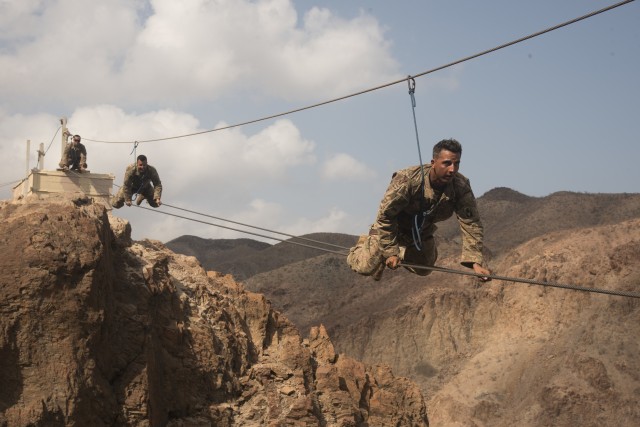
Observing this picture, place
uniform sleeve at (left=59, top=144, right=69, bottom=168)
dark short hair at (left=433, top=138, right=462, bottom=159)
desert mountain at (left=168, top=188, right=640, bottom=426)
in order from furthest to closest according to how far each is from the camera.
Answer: desert mountain at (left=168, top=188, right=640, bottom=426) → uniform sleeve at (left=59, top=144, right=69, bottom=168) → dark short hair at (left=433, top=138, right=462, bottom=159)

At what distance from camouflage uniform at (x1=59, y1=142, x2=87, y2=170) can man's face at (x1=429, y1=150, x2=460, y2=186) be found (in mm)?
14637

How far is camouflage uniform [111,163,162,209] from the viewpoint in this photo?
20281 mm

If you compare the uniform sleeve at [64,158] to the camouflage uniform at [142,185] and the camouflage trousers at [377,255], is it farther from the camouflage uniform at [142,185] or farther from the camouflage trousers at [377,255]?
the camouflage trousers at [377,255]

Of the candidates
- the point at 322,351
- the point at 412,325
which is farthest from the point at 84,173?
the point at 412,325

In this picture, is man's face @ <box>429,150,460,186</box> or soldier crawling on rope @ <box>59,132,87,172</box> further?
soldier crawling on rope @ <box>59,132,87,172</box>

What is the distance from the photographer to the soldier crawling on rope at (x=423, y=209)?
9617mm

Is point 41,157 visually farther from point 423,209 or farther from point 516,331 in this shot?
point 516,331

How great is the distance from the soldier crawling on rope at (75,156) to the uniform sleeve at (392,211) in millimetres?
→ 14003

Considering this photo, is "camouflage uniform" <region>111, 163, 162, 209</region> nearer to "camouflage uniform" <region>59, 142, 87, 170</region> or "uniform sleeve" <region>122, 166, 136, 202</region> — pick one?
"uniform sleeve" <region>122, 166, 136, 202</region>

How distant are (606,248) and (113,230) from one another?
32180 mm

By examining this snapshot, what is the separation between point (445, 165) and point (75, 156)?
15006mm

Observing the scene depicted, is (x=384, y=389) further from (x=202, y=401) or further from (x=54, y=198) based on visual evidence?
(x=54, y=198)

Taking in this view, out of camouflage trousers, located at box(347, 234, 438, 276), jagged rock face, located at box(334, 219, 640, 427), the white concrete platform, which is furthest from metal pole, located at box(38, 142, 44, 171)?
jagged rock face, located at box(334, 219, 640, 427)

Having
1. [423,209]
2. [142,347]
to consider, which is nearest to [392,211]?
[423,209]
